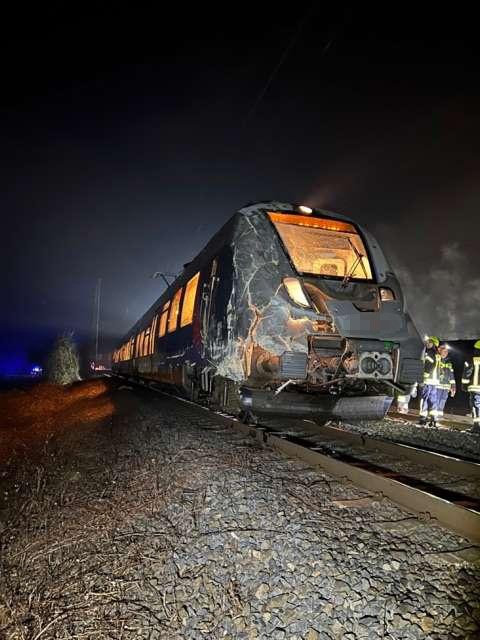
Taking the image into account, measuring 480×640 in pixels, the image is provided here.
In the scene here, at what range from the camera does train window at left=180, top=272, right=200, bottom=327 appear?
26.6 ft

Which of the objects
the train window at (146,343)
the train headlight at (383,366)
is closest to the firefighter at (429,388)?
the train headlight at (383,366)

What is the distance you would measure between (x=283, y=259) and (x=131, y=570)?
4249 mm

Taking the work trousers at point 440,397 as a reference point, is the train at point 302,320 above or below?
above

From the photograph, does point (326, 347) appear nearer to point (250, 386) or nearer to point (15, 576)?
point (250, 386)

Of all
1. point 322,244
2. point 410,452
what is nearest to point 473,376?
point 322,244

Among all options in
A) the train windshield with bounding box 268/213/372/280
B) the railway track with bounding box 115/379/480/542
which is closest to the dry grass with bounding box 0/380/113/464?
the railway track with bounding box 115/379/480/542

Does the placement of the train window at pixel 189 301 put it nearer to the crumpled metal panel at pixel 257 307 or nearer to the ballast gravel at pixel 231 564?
the crumpled metal panel at pixel 257 307

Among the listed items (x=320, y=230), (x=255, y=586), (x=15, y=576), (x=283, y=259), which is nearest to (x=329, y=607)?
(x=255, y=586)

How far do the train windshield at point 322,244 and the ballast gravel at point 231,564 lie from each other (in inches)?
141

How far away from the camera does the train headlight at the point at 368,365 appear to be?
5363 mm

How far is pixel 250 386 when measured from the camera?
575 cm

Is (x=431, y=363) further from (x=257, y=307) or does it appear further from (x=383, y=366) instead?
(x=257, y=307)

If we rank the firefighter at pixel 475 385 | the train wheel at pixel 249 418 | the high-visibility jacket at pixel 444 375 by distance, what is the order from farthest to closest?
1. the high-visibility jacket at pixel 444 375
2. the firefighter at pixel 475 385
3. the train wheel at pixel 249 418

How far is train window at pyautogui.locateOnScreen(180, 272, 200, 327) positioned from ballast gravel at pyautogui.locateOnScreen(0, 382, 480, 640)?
14.6 ft
